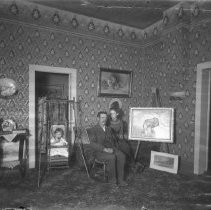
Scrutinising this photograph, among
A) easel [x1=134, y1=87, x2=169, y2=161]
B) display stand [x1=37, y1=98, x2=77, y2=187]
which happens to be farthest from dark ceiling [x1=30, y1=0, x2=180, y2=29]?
display stand [x1=37, y1=98, x2=77, y2=187]

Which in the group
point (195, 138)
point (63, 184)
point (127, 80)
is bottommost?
point (63, 184)

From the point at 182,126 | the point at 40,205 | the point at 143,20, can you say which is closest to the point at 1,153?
the point at 40,205

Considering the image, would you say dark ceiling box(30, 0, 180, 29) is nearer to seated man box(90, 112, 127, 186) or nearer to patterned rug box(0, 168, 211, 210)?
seated man box(90, 112, 127, 186)

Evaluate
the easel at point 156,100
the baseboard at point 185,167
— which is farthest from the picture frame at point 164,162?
the easel at point 156,100

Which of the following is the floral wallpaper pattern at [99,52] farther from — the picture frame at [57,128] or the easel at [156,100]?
the picture frame at [57,128]

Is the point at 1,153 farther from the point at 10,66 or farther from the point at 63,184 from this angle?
the point at 10,66

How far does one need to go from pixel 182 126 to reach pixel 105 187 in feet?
7.18

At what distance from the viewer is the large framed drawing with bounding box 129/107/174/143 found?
4.52 m

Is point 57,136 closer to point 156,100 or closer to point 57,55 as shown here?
point 57,55

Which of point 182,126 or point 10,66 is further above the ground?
point 10,66

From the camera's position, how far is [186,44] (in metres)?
4.56

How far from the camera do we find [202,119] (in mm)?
4395

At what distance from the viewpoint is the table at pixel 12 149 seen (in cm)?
405

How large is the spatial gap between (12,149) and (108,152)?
1.87 meters
